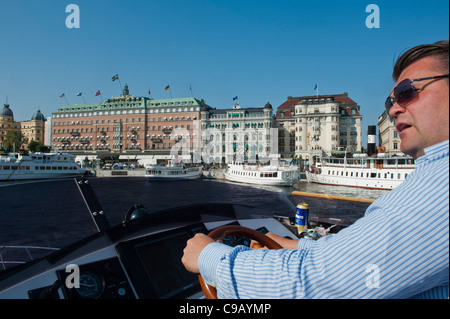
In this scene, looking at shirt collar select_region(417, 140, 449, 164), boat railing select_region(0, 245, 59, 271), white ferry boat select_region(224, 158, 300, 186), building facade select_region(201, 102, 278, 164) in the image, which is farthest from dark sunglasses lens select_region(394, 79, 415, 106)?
building facade select_region(201, 102, 278, 164)

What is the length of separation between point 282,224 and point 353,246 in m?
3.83

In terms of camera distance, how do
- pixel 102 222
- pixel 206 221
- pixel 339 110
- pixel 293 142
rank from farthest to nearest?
1. pixel 293 142
2. pixel 339 110
3. pixel 102 222
4. pixel 206 221

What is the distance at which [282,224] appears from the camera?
4699 millimetres

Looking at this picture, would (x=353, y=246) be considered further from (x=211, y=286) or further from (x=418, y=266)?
(x=211, y=286)

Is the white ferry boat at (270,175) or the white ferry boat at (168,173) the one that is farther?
the white ferry boat at (168,173)

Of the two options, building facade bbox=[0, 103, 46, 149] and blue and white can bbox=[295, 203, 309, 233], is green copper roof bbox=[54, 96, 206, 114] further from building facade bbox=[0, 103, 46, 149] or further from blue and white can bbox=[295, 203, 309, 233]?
blue and white can bbox=[295, 203, 309, 233]

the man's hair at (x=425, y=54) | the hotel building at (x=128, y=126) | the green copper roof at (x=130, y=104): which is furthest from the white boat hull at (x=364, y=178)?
the green copper roof at (x=130, y=104)

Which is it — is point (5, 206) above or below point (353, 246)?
below

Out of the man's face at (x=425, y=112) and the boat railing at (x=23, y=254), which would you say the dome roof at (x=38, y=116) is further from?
the man's face at (x=425, y=112)

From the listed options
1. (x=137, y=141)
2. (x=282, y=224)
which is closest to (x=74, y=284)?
(x=282, y=224)

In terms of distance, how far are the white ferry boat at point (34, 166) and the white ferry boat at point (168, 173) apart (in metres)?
14.3

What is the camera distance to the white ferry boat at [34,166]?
4122 cm

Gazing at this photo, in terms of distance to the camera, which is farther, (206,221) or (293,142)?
(293,142)

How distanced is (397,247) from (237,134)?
73664mm
